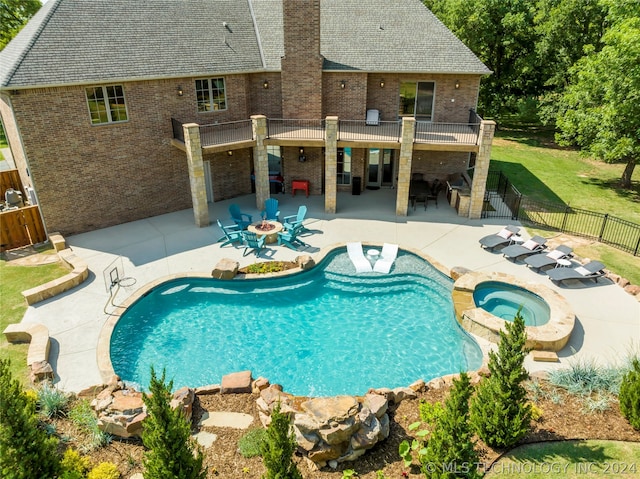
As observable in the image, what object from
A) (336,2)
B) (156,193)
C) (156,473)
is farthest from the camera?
(336,2)

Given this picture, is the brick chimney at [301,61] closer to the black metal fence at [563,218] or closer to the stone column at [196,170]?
the stone column at [196,170]

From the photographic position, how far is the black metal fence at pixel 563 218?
61.8 ft

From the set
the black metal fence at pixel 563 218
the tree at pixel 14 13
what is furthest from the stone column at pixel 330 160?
the tree at pixel 14 13

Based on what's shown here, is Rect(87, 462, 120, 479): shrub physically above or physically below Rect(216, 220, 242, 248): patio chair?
below

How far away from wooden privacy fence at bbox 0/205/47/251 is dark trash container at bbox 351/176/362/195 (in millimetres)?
14082

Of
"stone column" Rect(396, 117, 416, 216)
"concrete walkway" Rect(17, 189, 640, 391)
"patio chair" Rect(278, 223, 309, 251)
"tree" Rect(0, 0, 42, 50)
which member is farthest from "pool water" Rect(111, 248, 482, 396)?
"tree" Rect(0, 0, 42, 50)

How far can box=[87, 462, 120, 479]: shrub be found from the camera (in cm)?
866

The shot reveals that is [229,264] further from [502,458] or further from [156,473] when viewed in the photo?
[502,458]

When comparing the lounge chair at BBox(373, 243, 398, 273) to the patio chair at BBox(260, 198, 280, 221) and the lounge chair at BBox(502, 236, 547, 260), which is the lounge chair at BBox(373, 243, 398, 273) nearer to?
the lounge chair at BBox(502, 236, 547, 260)

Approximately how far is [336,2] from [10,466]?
24387 millimetres

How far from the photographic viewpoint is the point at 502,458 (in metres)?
A: 9.23

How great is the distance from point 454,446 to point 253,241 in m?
11.8

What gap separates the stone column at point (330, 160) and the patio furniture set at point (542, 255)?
22.5ft

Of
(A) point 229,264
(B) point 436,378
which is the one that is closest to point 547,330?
(B) point 436,378
